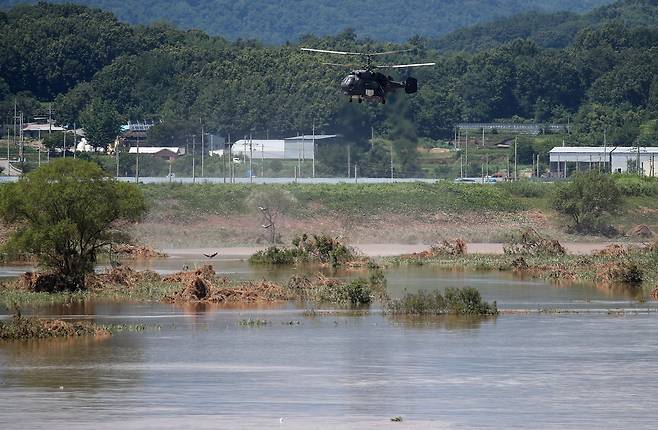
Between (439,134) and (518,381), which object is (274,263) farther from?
(439,134)

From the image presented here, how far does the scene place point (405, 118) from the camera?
113m

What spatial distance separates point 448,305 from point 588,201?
4808 centimetres

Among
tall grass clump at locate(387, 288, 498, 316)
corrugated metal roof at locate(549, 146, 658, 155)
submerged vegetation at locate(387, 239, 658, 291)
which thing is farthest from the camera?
corrugated metal roof at locate(549, 146, 658, 155)

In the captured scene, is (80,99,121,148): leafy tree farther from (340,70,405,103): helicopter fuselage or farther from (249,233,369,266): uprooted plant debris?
(340,70,405,103): helicopter fuselage

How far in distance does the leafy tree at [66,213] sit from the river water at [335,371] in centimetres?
306

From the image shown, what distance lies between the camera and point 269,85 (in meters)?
165

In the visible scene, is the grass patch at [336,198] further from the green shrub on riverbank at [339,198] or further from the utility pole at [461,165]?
the utility pole at [461,165]

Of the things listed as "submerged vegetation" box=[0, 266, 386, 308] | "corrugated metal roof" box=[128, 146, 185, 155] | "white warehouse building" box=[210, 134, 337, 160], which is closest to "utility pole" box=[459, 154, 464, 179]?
"white warehouse building" box=[210, 134, 337, 160]

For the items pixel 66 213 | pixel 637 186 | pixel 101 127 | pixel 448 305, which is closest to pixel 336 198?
pixel 637 186

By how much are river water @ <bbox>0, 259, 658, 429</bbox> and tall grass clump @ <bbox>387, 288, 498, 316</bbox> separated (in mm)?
748

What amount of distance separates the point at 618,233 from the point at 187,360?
62.6 meters

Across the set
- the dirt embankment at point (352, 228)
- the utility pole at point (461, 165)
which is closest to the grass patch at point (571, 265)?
the dirt embankment at point (352, 228)

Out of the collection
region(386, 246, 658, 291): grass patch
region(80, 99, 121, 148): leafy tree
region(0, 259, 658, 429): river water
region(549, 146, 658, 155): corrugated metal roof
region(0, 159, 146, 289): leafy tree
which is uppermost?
region(80, 99, 121, 148): leafy tree

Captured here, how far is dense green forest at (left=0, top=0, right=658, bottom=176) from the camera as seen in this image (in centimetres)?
15788
